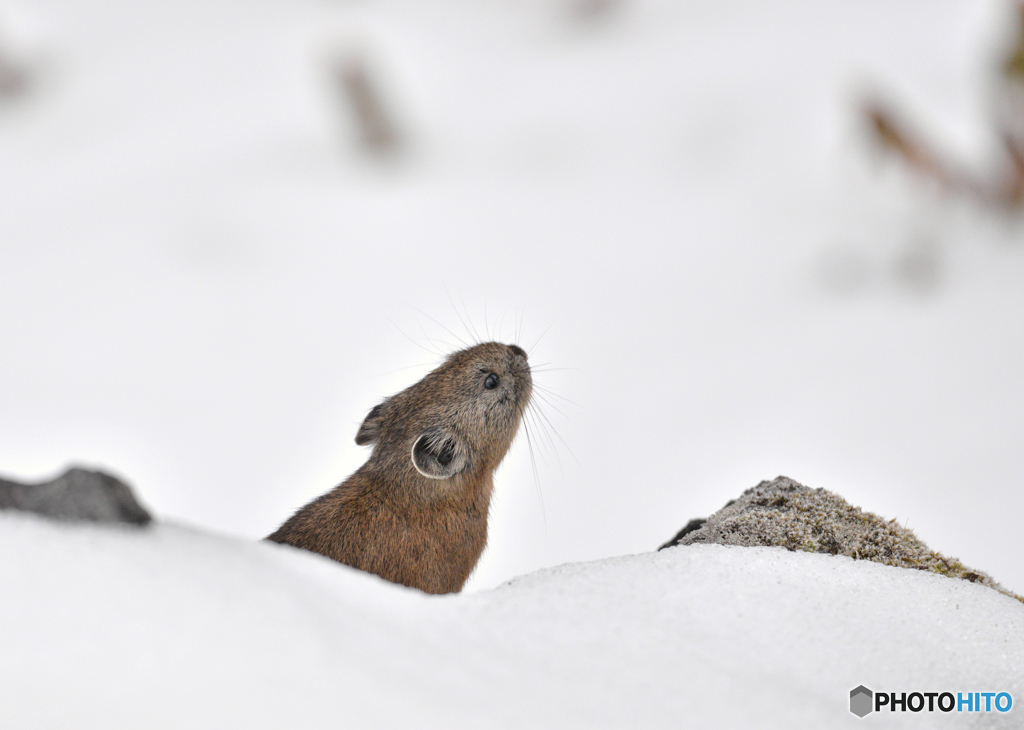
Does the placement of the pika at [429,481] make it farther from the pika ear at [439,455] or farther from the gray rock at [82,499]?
the gray rock at [82,499]

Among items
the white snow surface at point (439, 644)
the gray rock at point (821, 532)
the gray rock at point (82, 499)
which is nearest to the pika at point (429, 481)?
the gray rock at point (821, 532)

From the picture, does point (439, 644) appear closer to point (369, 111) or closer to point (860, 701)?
point (860, 701)

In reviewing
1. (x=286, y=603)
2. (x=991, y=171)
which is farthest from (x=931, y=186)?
(x=286, y=603)

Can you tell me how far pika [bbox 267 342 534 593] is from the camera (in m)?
3.13

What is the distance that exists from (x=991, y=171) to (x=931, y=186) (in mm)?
635

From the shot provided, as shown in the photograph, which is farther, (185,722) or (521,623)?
(521,623)

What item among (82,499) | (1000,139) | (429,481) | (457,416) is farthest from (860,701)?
(1000,139)

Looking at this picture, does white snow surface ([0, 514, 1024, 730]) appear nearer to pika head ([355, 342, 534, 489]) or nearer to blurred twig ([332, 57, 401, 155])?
pika head ([355, 342, 534, 489])

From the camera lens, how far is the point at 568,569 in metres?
2.31

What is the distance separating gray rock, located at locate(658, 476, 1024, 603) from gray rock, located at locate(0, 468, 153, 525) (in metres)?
1.49

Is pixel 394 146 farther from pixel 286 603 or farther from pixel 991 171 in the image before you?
pixel 286 603

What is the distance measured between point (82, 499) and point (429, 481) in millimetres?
1623

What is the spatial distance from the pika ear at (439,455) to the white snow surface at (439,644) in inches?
40.5

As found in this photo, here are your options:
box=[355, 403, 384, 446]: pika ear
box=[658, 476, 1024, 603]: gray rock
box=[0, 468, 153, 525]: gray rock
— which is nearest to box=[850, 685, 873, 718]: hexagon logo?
box=[658, 476, 1024, 603]: gray rock
